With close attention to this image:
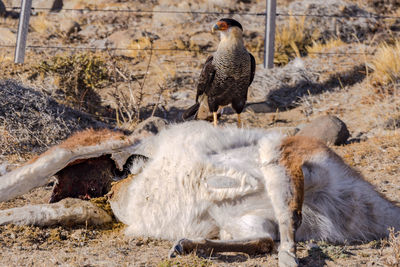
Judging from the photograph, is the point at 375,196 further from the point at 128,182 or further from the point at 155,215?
the point at 128,182

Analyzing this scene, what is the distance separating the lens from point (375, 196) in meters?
3.03

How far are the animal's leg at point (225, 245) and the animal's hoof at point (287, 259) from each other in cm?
17

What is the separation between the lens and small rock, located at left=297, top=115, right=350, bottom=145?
6.63 metres

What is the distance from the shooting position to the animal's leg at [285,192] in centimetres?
252

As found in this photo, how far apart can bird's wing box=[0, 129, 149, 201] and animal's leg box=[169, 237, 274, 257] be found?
0.98 m

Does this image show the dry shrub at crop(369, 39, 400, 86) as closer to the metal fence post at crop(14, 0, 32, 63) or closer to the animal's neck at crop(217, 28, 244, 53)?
the animal's neck at crop(217, 28, 244, 53)

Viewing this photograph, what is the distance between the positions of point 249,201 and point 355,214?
67 centimetres

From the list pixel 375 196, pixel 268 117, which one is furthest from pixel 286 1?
pixel 375 196

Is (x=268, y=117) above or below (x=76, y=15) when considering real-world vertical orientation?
below

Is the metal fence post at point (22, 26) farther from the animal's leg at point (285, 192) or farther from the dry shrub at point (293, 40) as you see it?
the animal's leg at point (285, 192)

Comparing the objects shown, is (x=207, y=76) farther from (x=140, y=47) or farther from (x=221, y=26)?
(x=140, y=47)

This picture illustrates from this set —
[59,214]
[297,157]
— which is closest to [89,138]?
[59,214]

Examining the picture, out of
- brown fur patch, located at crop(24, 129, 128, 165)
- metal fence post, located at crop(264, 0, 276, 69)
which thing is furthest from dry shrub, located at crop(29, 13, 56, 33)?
brown fur patch, located at crop(24, 129, 128, 165)

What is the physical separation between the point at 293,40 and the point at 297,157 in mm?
9996
